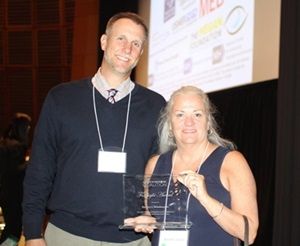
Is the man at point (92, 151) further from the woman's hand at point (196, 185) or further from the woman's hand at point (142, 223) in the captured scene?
the woman's hand at point (196, 185)

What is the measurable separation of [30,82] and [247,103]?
7.09 metres

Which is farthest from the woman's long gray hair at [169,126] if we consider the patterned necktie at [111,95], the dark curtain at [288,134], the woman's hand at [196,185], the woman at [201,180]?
the dark curtain at [288,134]

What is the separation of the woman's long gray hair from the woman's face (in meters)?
0.03

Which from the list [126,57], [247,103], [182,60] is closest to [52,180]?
[126,57]

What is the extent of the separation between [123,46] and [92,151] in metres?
0.45

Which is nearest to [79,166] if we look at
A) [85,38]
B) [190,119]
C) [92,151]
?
[92,151]

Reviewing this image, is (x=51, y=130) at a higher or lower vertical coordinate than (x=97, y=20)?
lower

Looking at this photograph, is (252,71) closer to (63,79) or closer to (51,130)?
(51,130)

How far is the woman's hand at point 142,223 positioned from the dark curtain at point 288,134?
1811 mm

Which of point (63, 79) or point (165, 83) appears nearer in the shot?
point (165, 83)

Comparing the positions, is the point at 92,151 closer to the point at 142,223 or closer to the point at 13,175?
the point at 142,223

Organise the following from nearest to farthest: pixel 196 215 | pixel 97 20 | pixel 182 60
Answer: pixel 196 215
pixel 182 60
pixel 97 20

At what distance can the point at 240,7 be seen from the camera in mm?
4234

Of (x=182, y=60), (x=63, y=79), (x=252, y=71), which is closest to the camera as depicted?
(x=252, y=71)
